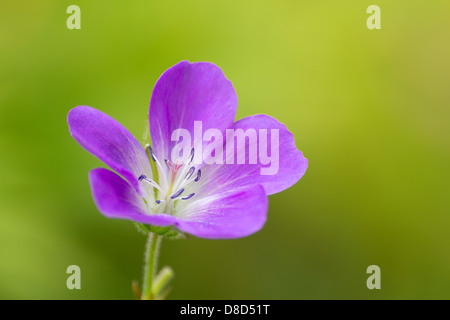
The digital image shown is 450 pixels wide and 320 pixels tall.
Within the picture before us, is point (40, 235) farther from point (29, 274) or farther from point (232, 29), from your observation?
point (232, 29)

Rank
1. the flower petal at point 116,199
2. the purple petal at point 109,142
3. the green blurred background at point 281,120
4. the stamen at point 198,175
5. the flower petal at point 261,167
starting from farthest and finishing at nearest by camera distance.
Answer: the green blurred background at point 281,120, the stamen at point 198,175, the flower petal at point 261,167, the purple petal at point 109,142, the flower petal at point 116,199

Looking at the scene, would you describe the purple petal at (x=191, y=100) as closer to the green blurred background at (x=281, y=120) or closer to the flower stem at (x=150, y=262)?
the flower stem at (x=150, y=262)

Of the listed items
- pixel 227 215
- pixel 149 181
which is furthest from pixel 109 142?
pixel 227 215

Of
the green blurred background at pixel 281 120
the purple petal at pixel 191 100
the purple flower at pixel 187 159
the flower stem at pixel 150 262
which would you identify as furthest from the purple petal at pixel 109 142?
the green blurred background at pixel 281 120

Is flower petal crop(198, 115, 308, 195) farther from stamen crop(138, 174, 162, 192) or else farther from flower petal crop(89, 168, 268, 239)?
stamen crop(138, 174, 162, 192)

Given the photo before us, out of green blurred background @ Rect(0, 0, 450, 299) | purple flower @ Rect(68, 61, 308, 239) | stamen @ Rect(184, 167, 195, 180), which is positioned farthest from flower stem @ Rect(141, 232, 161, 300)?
green blurred background @ Rect(0, 0, 450, 299)

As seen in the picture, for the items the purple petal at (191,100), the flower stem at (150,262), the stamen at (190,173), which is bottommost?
the flower stem at (150,262)
